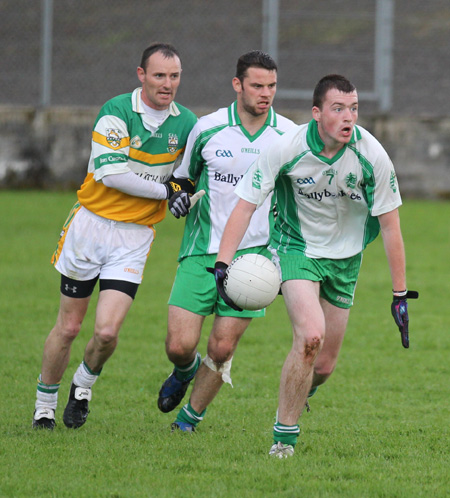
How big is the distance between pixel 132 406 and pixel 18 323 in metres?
3.01

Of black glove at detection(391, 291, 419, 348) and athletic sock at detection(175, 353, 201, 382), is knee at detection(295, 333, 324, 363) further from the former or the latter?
athletic sock at detection(175, 353, 201, 382)

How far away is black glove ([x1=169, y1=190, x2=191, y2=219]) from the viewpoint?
567cm

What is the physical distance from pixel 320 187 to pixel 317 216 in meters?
0.22

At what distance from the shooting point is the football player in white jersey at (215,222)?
232 inches

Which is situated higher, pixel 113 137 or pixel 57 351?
pixel 113 137

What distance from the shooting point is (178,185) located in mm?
5977

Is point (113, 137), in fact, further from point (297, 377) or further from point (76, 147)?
point (76, 147)

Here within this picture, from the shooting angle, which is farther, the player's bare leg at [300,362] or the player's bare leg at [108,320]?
the player's bare leg at [108,320]

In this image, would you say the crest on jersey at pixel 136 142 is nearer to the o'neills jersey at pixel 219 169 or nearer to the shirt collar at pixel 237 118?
the o'neills jersey at pixel 219 169

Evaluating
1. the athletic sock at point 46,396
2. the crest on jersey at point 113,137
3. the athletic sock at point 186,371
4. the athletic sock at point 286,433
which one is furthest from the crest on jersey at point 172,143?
the athletic sock at point 286,433

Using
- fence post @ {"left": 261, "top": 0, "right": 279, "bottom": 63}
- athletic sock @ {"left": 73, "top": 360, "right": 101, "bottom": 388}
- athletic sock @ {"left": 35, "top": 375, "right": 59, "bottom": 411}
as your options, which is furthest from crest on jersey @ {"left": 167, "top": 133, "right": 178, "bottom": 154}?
fence post @ {"left": 261, "top": 0, "right": 279, "bottom": 63}

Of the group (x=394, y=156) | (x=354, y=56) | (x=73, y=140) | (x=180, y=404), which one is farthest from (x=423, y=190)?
(x=180, y=404)

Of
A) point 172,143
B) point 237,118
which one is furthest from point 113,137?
point 237,118

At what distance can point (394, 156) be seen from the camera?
701 inches
